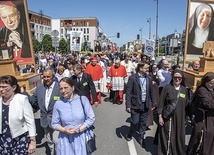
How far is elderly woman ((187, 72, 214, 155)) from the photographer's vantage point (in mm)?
3584

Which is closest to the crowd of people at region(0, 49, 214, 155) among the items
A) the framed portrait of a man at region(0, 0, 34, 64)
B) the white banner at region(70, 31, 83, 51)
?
the framed portrait of a man at region(0, 0, 34, 64)

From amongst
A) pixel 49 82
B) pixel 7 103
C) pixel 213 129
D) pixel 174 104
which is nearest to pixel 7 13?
pixel 49 82

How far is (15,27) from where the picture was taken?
5.45 meters

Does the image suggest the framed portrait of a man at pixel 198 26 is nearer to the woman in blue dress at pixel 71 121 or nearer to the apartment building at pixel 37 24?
the woman in blue dress at pixel 71 121

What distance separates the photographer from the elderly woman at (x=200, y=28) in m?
6.22

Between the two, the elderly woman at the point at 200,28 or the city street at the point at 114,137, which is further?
the elderly woman at the point at 200,28

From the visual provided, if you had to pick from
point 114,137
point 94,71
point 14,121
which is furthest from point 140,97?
point 94,71

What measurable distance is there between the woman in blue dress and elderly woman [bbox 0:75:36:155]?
38cm

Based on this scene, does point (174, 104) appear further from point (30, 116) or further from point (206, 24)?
point (206, 24)

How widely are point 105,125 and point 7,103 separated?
3.86 metres

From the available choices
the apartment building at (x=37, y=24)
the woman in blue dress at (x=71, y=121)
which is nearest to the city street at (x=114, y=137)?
the woman in blue dress at (x=71, y=121)

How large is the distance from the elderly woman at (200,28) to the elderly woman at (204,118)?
9.62 ft

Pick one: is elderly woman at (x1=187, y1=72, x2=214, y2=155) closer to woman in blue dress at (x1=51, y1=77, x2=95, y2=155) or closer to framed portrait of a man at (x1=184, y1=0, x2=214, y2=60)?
woman in blue dress at (x1=51, y1=77, x2=95, y2=155)

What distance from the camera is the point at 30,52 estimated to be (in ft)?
18.7
